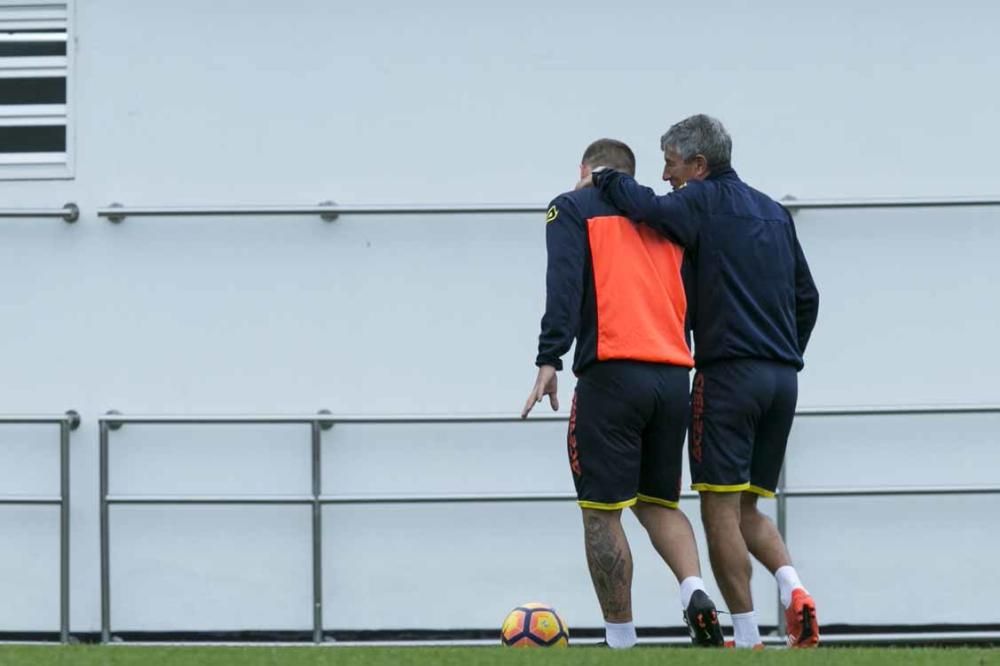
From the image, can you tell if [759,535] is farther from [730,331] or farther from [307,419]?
[307,419]

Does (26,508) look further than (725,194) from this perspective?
Yes

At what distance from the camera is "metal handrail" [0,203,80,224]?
7137 mm

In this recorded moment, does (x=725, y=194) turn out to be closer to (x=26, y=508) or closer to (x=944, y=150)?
(x=944, y=150)

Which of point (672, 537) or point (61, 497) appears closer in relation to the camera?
point (672, 537)

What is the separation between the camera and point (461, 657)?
5.15 meters

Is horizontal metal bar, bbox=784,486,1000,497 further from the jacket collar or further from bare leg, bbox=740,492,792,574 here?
the jacket collar

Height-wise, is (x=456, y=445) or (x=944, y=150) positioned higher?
(x=944, y=150)

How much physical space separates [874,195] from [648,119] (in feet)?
2.73

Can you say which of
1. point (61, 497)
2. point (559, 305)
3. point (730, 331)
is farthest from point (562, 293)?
point (61, 497)

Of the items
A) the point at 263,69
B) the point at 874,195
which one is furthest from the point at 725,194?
the point at 263,69

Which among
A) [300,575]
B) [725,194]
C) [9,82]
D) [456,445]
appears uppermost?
[9,82]

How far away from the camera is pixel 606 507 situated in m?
5.71

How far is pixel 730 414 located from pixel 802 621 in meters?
0.62

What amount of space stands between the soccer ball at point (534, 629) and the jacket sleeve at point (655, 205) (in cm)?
123
